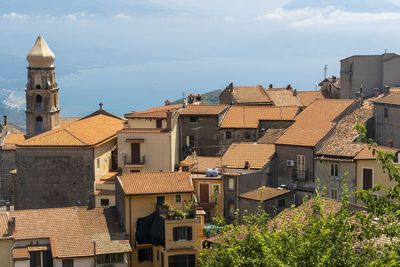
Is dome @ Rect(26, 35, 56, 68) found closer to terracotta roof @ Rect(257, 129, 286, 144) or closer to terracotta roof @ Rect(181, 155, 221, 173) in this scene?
terracotta roof @ Rect(181, 155, 221, 173)

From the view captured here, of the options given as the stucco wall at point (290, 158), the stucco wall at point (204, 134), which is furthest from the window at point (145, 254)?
the stucco wall at point (204, 134)

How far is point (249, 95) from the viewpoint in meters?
80.9

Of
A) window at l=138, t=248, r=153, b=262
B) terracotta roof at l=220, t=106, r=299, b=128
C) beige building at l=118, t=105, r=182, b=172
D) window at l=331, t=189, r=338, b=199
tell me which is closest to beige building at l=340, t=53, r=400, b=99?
terracotta roof at l=220, t=106, r=299, b=128

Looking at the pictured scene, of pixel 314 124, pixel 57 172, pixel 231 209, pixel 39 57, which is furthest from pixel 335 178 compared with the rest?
pixel 39 57

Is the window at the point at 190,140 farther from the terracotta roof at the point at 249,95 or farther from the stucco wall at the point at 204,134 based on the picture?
the terracotta roof at the point at 249,95

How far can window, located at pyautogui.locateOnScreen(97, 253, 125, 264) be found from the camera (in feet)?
149

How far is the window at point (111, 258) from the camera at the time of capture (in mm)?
45562

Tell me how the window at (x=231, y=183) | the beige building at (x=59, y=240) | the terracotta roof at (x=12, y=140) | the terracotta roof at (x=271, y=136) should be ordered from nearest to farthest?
the beige building at (x=59, y=240) < the window at (x=231, y=183) < the terracotta roof at (x=271, y=136) < the terracotta roof at (x=12, y=140)

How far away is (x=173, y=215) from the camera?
46344 millimetres

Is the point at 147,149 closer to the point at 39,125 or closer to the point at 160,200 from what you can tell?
the point at 160,200

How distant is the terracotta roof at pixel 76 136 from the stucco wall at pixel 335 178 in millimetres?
18632

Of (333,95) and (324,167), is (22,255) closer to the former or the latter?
(324,167)

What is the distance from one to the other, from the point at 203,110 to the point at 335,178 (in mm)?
18601

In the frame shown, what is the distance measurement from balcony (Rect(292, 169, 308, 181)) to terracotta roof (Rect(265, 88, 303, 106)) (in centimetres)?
2729
